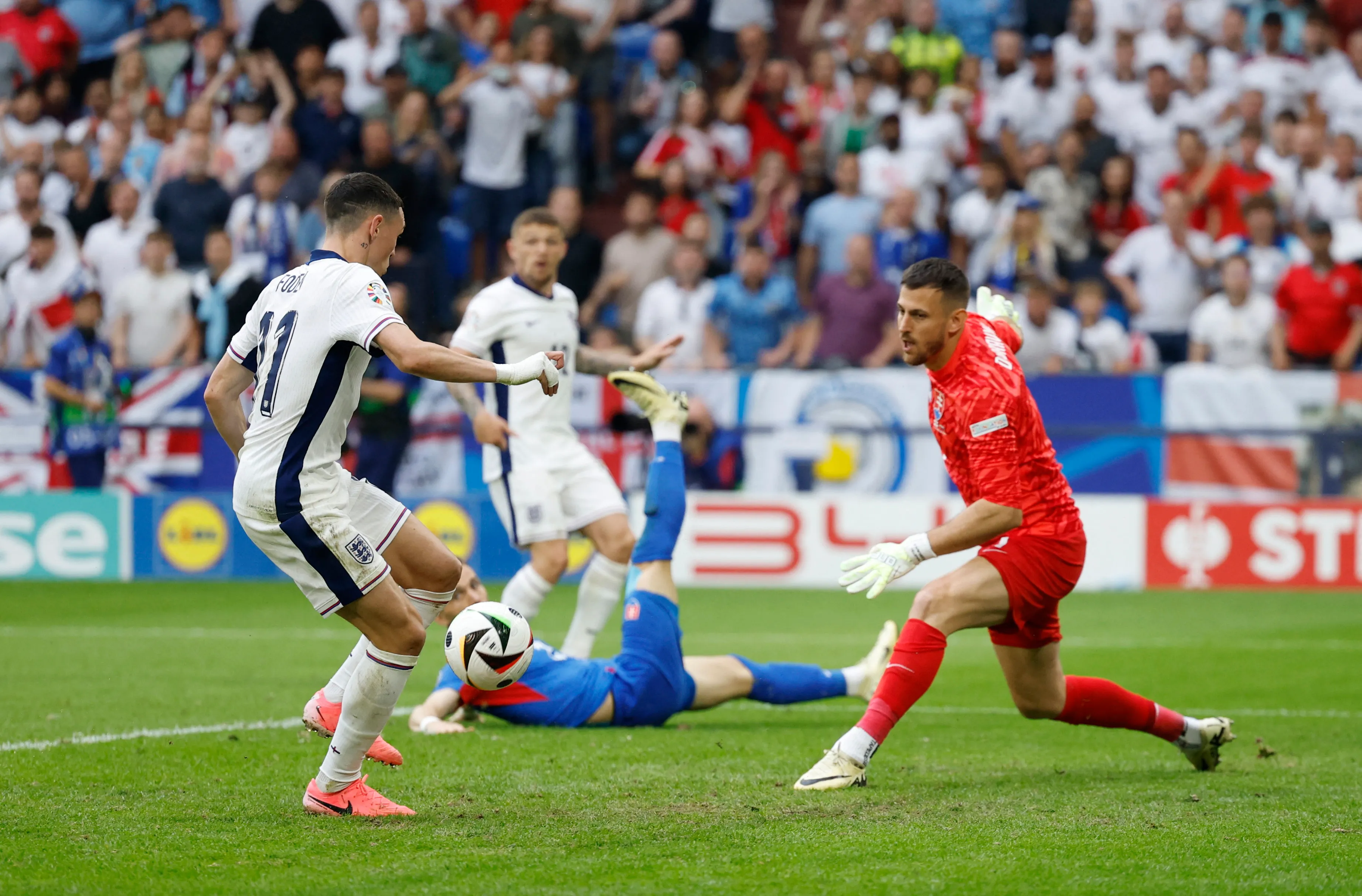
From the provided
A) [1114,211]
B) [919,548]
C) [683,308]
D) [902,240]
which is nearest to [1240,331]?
[1114,211]

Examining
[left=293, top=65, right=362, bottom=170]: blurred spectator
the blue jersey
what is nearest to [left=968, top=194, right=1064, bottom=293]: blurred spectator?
[left=293, top=65, right=362, bottom=170]: blurred spectator

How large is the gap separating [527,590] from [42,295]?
10333 mm

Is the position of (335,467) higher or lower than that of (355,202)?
lower

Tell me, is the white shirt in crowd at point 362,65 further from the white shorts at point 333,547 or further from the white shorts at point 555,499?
the white shorts at point 333,547

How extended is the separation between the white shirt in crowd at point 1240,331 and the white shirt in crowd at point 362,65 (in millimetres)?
9400

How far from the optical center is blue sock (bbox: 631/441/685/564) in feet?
24.8

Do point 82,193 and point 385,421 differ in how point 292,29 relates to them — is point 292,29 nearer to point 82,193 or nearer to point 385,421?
point 82,193

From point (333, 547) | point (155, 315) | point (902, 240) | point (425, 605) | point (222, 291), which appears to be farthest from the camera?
point (155, 315)

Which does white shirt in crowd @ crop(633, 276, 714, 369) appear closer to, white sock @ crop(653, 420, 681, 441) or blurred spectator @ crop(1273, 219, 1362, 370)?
blurred spectator @ crop(1273, 219, 1362, 370)

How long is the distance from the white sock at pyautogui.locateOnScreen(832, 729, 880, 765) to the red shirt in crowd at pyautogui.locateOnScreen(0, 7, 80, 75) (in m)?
17.3

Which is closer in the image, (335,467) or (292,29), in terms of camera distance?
(335,467)

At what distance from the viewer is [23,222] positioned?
58.7 ft

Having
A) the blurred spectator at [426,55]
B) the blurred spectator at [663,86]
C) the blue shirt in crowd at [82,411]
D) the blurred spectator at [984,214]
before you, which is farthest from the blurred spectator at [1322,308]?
the blue shirt in crowd at [82,411]

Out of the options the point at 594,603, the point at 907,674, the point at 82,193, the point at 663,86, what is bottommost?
the point at 594,603
